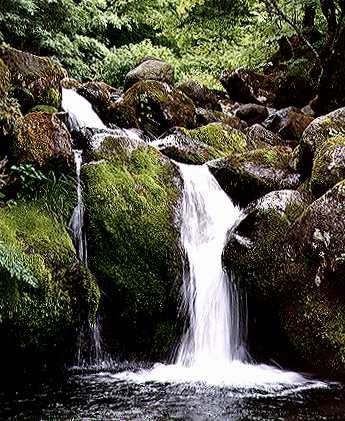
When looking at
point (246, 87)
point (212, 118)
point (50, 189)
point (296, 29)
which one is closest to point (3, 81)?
point (50, 189)

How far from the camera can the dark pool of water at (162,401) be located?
269cm

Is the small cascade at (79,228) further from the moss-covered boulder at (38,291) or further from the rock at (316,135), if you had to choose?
the rock at (316,135)

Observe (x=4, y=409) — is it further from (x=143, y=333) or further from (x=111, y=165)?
(x=111, y=165)

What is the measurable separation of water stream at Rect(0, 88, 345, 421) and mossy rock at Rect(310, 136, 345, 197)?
1.36 m

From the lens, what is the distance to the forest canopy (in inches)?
340

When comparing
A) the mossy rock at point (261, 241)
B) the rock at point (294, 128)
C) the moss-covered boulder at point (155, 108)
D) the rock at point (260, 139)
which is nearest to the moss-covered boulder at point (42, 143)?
the mossy rock at point (261, 241)

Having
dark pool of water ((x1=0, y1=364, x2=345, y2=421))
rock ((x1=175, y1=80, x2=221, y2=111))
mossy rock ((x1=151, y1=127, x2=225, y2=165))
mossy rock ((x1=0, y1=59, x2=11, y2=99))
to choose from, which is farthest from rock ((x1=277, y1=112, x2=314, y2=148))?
dark pool of water ((x1=0, y1=364, x2=345, y2=421))

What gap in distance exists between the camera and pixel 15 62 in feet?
19.8

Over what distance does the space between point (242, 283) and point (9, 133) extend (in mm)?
3180

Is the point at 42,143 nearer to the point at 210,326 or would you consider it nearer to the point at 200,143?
the point at 210,326

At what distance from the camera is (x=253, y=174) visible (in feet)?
19.1

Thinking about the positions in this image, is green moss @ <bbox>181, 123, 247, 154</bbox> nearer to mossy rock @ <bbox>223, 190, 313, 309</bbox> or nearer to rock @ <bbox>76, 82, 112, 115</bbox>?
rock @ <bbox>76, 82, 112, 115</bbox>

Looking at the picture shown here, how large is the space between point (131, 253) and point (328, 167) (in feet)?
8.61

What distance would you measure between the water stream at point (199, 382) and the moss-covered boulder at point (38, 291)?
36 centimetres
